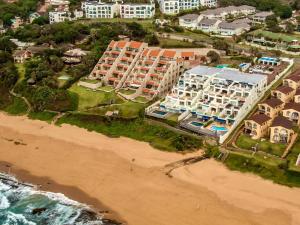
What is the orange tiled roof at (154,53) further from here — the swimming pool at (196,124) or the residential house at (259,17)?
the residential house at (259,17)

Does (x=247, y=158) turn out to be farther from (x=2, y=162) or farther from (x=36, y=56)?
(x=36, y=56)

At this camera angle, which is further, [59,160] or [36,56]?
[36,56]

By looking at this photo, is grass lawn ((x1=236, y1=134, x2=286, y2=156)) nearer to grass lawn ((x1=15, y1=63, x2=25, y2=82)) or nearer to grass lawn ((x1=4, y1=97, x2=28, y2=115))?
grass lawn ((x1=4, y1=97, x2=28, y2=115))

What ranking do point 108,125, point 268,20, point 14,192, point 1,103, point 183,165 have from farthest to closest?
point 268,20
point 1,103
point 108,125
point 183,165
point 14,192

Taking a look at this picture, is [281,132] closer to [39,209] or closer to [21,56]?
[39,209]

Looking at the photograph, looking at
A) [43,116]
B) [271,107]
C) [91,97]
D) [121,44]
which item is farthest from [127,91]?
[271,107]

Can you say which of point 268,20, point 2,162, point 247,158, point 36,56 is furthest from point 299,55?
point 2,162
